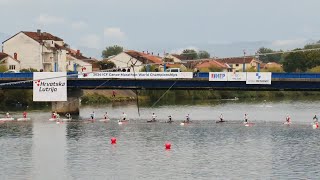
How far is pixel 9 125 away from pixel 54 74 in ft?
48.2

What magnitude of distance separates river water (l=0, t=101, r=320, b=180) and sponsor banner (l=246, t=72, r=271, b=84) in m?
5.34

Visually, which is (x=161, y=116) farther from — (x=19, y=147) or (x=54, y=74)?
(x=19, y=147)

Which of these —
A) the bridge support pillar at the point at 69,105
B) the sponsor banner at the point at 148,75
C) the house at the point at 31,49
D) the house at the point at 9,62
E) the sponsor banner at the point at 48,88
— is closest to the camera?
the sponsor banner at the point at 148,75

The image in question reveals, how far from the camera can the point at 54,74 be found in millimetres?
109062

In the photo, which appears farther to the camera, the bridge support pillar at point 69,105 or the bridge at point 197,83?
the bridge support pillar at point 69,105

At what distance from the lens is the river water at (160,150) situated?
57.9 m

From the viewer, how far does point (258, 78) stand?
337 feet

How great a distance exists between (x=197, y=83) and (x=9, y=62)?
71.9 m

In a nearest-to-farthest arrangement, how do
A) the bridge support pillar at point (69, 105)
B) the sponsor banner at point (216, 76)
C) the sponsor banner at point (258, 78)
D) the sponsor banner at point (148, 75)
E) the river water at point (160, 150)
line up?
the river water at point (160, 150), the sponsor banner at point (258, 78), the sponsor banner at point (216, 76), the sponsor banner at point (148, 75), the bridge support pillar at point (69, 105)

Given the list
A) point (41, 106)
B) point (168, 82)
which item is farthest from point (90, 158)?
point (41, 106)

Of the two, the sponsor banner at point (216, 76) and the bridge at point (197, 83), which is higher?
the sponsor banner at point (216, 76)

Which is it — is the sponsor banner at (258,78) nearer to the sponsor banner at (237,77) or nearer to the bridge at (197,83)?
the sponsor banner at (237,77)

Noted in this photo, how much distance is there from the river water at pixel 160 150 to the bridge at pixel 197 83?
4532 millimetres

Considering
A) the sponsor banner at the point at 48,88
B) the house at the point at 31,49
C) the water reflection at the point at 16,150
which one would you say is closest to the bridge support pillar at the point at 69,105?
the sponsor banner at the point at 48,88
